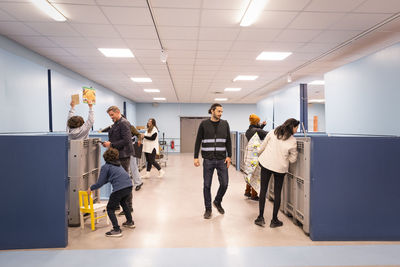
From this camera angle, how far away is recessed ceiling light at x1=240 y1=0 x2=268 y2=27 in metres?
3.03

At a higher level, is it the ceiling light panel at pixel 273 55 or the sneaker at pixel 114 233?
the ceiling light panel at pixel 273 55

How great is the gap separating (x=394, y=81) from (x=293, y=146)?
263 centimetres

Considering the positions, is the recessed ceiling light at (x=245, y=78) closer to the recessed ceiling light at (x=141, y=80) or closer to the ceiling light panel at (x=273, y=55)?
the ceiling light panel at (x=273, y=55)

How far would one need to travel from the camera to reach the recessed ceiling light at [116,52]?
4.79 m

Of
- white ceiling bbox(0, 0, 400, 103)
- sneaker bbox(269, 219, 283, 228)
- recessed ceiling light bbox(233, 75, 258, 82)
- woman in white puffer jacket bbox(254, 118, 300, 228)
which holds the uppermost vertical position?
white ceiling bbox(0, 0, 400, 103)

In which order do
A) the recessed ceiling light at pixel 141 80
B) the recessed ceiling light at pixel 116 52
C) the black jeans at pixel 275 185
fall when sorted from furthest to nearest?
the recessed ceiling light at pixel 141 80 → the recessed ceiling light at pixel 116 52 → the black jeans at pixel 275 185

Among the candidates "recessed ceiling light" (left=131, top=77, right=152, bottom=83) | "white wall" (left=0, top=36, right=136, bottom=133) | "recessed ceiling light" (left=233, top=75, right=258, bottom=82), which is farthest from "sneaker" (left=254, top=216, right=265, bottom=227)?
"recessed ceiling light" (left=131, top=77, right=152, bottom=83)

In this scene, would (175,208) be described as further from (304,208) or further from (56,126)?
(56,126)

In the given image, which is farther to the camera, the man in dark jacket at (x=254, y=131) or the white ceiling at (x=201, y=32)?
the man in dark jacket at (x=254, y=131)

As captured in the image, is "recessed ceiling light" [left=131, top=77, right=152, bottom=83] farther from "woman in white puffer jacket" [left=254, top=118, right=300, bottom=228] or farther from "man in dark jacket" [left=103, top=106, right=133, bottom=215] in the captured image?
"woman in white puffer jacket" [left=254, top=118, right=300, bottom=228]

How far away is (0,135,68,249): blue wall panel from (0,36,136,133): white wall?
6.71ft

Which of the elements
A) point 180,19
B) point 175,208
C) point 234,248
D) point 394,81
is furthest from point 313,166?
point 394,81

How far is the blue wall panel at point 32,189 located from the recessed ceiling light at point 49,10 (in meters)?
1.69

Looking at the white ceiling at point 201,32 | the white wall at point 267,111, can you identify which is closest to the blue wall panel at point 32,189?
the white ceiling at point 201,32
